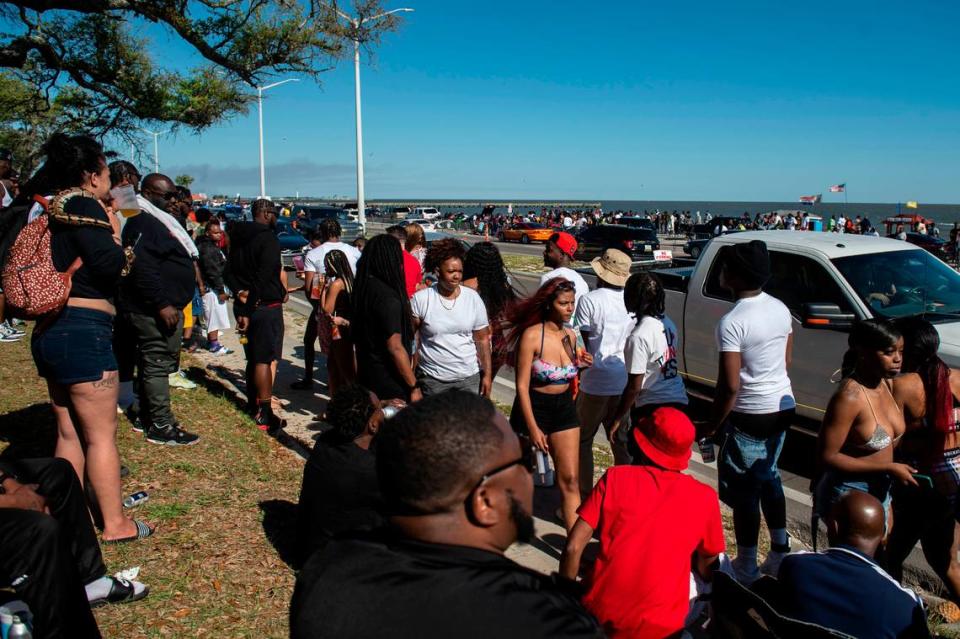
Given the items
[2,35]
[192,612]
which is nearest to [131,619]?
[192,612]

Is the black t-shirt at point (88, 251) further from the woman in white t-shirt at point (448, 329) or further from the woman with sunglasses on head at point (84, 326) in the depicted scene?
the woman in white t-shirt at point (448, 329)

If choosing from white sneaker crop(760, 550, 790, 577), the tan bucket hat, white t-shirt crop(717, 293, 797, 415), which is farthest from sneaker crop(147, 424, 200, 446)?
white sneaker crop(760, 550, 790, 577)

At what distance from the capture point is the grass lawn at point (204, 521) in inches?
126

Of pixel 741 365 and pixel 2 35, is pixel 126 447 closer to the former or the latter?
pixel 741 365

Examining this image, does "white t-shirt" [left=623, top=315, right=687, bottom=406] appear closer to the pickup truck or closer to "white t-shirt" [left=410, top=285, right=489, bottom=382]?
"white t-shirt" [left=410, top=285, right=489, bottom=382]

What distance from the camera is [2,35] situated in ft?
31.8

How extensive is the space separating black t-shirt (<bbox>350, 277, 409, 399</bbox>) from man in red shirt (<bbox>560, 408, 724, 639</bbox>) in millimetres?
2253

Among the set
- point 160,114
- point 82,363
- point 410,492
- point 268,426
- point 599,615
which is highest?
point 160,114

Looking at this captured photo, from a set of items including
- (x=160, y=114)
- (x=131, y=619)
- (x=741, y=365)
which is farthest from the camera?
(x=160, y=114)

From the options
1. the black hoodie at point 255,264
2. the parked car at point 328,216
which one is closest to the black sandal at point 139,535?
the black hoodie at point 255,264

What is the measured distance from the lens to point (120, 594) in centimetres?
317

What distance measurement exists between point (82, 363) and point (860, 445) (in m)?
3.94

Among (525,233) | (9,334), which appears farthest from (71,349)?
(525,233)

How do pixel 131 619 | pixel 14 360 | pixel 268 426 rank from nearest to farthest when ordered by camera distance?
1. pixel 131 619
2. pixel 268 426
3. pixel 14 360
